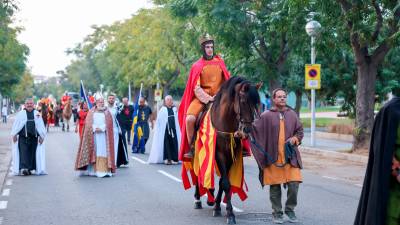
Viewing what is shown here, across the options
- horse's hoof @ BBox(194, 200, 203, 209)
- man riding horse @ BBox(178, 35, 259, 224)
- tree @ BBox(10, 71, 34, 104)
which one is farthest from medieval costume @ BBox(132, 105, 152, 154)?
tree @ BBox(10, 71, 34, 104)

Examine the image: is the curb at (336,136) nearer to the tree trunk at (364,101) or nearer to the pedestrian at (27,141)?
the tree trunk at (364,101)

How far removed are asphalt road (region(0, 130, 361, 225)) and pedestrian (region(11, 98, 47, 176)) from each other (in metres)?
0.42

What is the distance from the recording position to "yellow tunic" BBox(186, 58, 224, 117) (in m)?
11.2

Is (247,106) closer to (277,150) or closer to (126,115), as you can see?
(277,150)

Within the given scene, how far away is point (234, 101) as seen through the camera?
1008cm

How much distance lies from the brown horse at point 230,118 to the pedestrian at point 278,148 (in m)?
0.33

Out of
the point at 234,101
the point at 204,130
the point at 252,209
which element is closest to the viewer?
the point at 234,101

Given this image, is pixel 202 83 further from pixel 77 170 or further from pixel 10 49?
pixel 10 49

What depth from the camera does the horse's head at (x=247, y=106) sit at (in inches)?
380

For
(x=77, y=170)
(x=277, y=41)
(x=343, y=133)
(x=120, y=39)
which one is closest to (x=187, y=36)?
(x=277, y=41)

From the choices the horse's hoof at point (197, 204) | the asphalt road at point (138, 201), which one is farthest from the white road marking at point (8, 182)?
the horse's hoof at point (197, 204)

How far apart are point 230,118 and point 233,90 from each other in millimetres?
Result: 452

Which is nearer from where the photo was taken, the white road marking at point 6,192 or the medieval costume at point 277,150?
the medieval costume at point 277,150

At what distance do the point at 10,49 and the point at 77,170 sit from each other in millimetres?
27284
